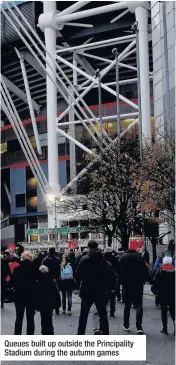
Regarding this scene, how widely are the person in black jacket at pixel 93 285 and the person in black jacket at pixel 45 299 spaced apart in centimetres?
44

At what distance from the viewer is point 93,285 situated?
33.5 ft

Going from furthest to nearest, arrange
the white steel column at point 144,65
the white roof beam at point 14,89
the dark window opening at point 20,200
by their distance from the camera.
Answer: the dark window opening at point 20,200 → the white roof beam at point 14,89 → the white steel column at point 144,65

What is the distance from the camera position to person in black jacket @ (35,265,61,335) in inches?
396

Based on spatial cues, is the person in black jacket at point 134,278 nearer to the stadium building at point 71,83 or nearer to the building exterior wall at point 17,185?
the stadium building at point 71,83

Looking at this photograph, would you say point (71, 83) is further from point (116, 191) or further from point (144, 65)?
point (116, 191)

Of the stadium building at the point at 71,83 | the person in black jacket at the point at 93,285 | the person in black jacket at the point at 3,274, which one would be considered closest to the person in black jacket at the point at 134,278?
the person in black jacket at the point at 93,285

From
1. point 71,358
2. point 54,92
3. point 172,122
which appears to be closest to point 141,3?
point 54,92

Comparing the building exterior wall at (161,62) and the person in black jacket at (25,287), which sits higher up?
the building exterior wall at (161,62)
